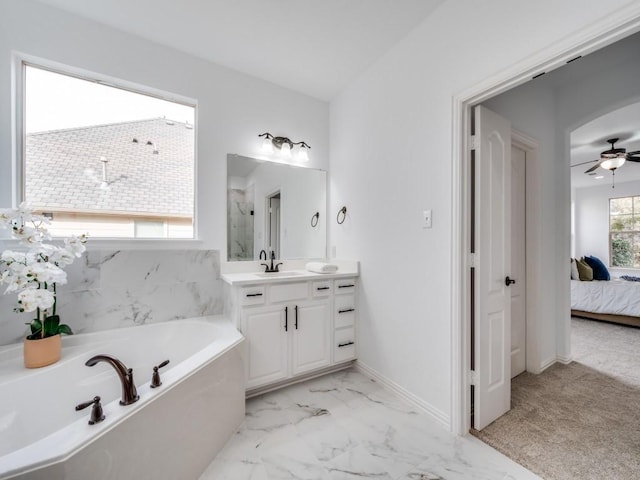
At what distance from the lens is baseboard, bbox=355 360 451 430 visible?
1.74m

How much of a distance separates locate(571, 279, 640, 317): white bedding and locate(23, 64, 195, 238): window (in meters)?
5.39

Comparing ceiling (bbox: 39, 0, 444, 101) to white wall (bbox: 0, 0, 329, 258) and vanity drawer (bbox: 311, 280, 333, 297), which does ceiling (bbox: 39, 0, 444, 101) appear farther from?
vanity drawer (bbox: 311, 280, 333, 297)

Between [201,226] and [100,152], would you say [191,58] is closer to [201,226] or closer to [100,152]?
[100,152]

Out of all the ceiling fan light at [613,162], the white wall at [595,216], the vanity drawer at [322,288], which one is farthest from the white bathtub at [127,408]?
the white wall at [595,216]

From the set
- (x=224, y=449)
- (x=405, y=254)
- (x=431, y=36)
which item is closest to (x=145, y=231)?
(x=224, y=449)

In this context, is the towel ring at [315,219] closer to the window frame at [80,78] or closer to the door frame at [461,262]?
the window frame at [80,78]

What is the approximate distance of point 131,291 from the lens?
2.04 m

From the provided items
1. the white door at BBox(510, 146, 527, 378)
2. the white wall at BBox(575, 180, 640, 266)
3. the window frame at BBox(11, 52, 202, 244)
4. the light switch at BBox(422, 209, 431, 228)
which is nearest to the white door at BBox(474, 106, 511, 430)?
the light switch at BBox(422, 209, 431, 228)

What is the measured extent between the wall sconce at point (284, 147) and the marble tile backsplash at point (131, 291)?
1.15 m

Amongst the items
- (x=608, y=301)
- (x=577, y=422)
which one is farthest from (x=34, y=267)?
(x=608, y=301)

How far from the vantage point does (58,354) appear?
157 centimetres

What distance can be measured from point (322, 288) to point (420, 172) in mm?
1230

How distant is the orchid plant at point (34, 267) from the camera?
142 cm

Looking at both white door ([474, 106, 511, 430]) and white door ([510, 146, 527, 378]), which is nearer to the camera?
white door ([474, 106, 511, 430])
